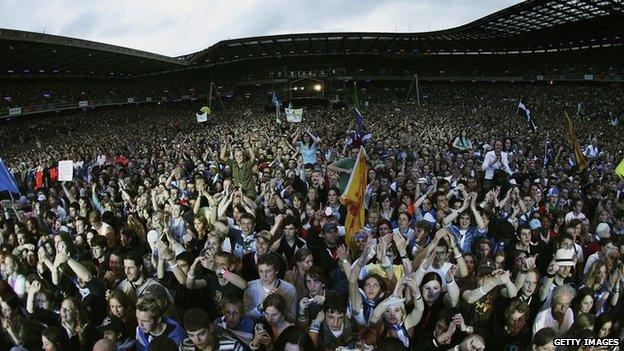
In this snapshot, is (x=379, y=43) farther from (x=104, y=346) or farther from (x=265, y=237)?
(x=104, y=346)

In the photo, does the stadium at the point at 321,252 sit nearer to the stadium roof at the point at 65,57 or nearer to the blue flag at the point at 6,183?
the blue flag at the point at 6,183

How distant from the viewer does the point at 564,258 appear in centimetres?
392

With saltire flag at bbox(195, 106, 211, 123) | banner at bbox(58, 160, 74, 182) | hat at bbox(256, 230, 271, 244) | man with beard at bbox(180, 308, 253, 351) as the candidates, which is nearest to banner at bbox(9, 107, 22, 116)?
Result: saltire flag at bbox(195, 106, 211, 123)

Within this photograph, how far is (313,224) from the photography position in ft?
18.4

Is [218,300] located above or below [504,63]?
below

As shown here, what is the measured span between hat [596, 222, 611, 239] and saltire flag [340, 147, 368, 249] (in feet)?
9.92

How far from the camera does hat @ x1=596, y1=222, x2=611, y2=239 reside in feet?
18.1

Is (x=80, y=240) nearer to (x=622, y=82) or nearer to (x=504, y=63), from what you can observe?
(x=622, y=82)

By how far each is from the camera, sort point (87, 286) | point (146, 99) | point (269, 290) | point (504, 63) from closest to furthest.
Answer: point (269, 290) → point (87, 286) → point (146, 99) → point (504, 63)

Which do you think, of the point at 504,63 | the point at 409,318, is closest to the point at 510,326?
the point at 409,318

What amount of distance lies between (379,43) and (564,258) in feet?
160

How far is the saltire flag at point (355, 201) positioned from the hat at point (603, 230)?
3.02 m

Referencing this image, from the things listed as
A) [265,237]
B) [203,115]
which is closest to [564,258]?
[265,237]

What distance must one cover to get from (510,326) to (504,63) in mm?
54034
